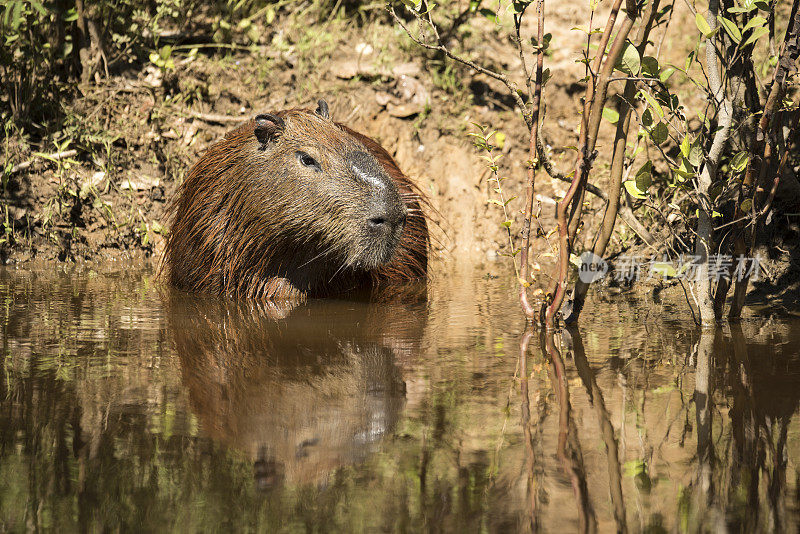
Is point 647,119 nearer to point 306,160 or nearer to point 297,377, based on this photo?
point 297,377

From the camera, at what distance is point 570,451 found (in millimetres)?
2051

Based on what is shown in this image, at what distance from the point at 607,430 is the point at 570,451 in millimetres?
185

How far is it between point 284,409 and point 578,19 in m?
5.30

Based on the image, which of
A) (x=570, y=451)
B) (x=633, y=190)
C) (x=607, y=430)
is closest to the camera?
(x=570, y=451)

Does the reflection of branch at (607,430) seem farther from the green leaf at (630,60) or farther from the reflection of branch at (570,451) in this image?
the green leaf at (630,60)

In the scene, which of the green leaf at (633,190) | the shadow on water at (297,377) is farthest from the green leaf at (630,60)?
the shadow on water at (297,377)

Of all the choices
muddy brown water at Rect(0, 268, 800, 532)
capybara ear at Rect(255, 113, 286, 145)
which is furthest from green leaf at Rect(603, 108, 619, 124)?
capybara ear at Rect(255, 113, 286, 145)

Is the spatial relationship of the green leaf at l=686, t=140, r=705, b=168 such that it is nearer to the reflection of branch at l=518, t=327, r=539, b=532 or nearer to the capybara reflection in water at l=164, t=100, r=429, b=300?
the reflection of branch at l=518, t=327, r=539, b=532

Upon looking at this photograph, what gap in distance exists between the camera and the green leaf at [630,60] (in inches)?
120

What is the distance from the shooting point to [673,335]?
10.8 ft

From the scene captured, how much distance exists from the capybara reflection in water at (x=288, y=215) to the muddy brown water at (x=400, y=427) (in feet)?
2.55

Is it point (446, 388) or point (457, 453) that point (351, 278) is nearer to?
point (446, 388)

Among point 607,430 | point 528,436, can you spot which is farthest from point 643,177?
point 528,436

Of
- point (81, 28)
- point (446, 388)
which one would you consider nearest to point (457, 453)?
point (446, 388)
